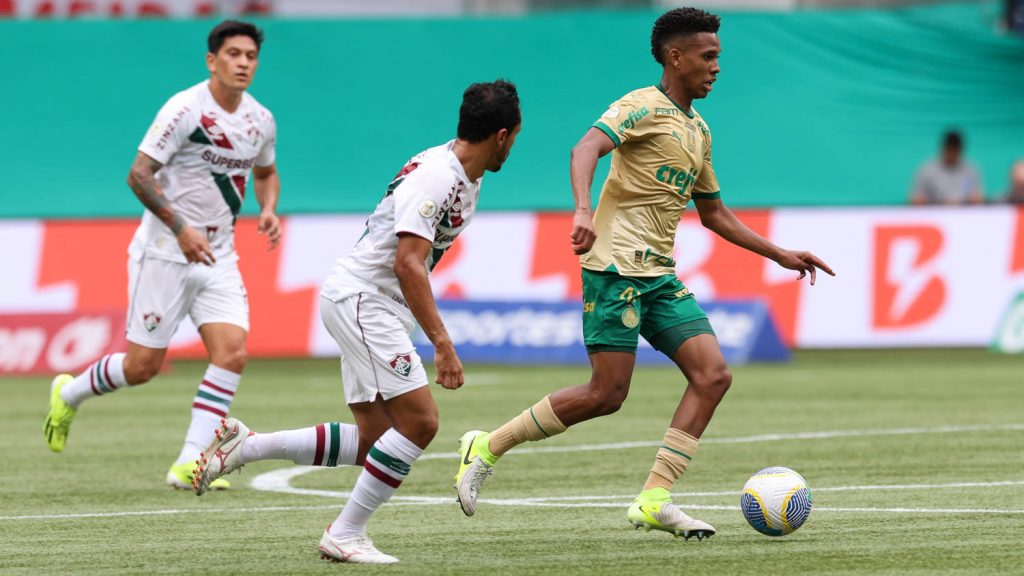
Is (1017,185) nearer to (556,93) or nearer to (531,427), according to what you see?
(556,93)

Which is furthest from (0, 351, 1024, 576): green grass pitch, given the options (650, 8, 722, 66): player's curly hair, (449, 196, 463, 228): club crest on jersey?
(650, 8, 722, 66): player's curly hair

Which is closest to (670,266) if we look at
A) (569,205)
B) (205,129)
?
(205,129)

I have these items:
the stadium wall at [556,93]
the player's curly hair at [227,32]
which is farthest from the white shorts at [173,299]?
the stadium wall at [556,93]

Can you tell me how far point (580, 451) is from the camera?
38.7 ft

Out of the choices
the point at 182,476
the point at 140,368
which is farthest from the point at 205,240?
the point at 182,476

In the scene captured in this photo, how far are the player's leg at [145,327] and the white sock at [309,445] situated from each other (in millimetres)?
2619

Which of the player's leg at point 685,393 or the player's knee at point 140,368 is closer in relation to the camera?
the player's leg at point 685,393

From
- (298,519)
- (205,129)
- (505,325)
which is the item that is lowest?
(505,325)

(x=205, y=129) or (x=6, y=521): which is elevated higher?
(x=205, y=129)

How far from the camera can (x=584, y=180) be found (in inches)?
307

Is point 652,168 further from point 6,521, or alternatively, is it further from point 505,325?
point 505,325

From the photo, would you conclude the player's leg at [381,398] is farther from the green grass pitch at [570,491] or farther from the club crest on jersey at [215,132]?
the club crest on jersey at [215,132]

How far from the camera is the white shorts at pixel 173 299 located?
34.9 feet

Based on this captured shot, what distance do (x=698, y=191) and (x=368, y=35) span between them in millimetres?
15037
